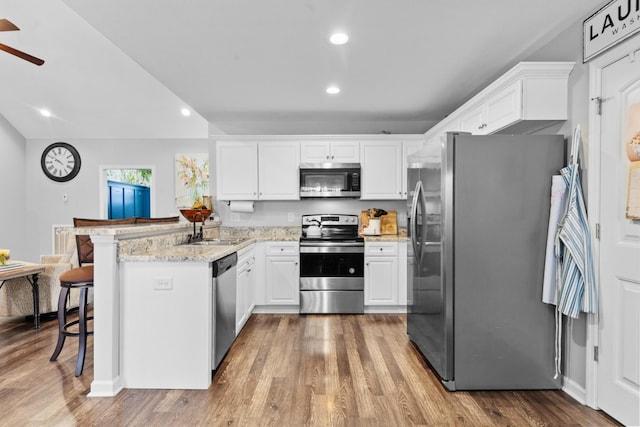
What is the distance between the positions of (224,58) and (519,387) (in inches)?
127

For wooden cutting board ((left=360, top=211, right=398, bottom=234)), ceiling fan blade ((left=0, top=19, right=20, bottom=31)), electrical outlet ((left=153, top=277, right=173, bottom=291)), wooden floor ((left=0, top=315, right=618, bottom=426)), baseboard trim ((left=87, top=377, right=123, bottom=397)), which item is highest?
ceiling fan blade ((left=0, top=19, right=20, bottom=31))

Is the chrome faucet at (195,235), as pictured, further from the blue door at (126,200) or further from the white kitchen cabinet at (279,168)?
the blue door at (126,200)

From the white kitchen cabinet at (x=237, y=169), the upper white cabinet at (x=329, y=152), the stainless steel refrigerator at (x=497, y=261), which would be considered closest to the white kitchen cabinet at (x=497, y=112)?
the stainless steel refrigerator at (x=497, y=261)

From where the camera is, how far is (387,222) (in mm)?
4887

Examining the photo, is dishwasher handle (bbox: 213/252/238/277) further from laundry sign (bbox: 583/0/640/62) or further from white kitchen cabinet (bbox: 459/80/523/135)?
laundry sign (bbox: 583/0/640/62)

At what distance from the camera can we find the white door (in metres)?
2.02

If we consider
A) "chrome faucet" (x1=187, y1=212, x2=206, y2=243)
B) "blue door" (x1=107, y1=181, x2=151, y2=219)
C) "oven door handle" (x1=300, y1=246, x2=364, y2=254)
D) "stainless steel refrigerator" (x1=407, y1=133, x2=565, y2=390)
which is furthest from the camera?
"blue door" (x1=107, y1=181, x2=151, y2=219)

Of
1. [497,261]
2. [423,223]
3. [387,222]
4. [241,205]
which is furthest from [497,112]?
[241,205]

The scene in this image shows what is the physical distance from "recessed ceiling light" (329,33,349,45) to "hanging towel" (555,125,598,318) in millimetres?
1662

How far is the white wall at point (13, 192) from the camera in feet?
19.9

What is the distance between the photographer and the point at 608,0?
2.15m

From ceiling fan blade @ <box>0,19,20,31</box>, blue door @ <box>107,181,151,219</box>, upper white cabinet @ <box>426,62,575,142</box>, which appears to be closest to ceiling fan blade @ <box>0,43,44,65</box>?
ceiling fan blade @ <box>0,19,20,31</box>

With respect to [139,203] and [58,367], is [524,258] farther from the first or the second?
[139,203]

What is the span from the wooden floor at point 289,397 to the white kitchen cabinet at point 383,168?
79.6 inches
